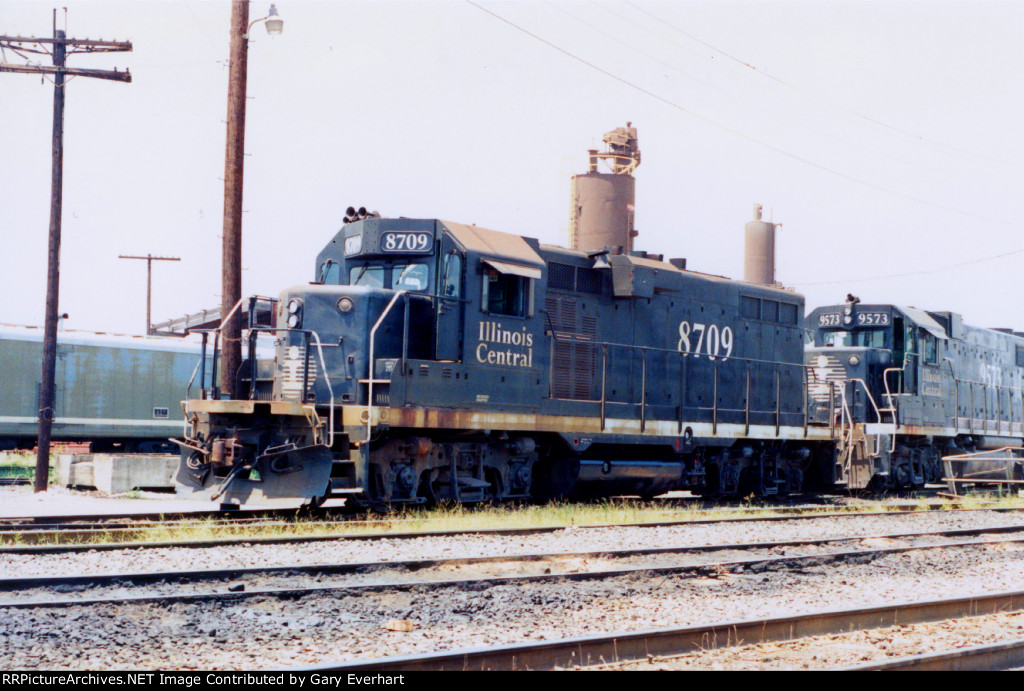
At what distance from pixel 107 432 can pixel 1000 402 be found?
21.6 m

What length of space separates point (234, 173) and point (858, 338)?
42.4ft

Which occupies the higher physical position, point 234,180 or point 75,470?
point 234,180

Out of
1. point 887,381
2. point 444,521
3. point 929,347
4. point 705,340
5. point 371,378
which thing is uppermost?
point 929,347

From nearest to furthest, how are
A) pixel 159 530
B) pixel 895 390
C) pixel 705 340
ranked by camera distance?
pixel 159 530 → pixel 705 340 → pixel 895 390

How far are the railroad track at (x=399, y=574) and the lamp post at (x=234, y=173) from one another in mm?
6639

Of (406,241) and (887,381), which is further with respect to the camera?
(887,381)

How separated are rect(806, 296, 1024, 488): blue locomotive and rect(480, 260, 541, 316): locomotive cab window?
7429 millimetres

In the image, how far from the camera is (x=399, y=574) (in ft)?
26.1

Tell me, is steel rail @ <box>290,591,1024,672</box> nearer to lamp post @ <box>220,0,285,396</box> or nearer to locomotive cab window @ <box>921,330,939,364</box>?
lamp post @ <box>220,0,285,396</box>

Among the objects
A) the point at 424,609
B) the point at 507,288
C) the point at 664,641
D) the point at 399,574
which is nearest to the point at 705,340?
the point at 507,288

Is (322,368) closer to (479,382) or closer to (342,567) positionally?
(479,382)

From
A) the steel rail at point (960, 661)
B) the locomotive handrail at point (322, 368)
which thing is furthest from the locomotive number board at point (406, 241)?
the steel rail at point (960, 661)
